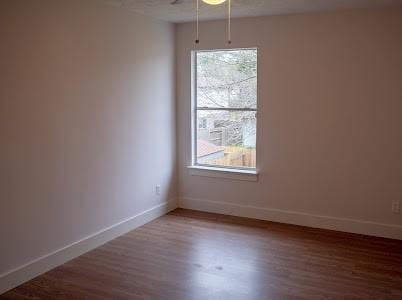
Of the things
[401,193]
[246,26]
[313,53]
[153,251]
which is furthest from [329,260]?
[246,26]

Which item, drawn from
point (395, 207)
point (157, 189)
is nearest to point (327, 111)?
point (395, 207)

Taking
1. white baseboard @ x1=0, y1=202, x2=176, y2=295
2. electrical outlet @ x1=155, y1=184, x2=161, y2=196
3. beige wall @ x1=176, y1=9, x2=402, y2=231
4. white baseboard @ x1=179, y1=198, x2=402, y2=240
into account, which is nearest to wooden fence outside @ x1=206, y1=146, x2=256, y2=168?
beige wall @ x1=176, y1=9, x2=402, y2=231

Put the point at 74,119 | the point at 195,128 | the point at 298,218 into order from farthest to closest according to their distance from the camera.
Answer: the point at 195,128, the point at 298,218, the point at 74,119

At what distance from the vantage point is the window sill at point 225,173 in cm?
494

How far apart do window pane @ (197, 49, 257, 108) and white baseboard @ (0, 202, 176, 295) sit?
1.41 meters

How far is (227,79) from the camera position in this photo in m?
5.00

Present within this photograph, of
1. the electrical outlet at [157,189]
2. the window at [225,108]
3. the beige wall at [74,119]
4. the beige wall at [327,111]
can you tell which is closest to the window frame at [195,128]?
the window at [225,108]

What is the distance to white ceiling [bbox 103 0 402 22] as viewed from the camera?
3.89 m

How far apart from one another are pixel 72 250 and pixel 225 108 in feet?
7.64

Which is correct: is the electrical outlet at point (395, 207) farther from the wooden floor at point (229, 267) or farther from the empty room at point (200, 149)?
the wooden floor at point (229, 267)

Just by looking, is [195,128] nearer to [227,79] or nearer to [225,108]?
[225,108]

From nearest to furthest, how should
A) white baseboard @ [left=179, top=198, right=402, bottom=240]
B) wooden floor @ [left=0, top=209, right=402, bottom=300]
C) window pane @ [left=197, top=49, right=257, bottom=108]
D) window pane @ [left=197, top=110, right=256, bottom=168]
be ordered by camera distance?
wooden floor @ [left=0, top=209, right=402, bottom=300] < white baseboard @ [left=179, top=198, right=402, bottom=240] < window pane @ [left=197, top=49, right=257, bottom=108] < window pane @ [left=197, top=110, right=256, bottom=168]

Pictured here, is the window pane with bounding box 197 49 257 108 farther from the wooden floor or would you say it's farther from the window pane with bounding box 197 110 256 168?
the wooden floor

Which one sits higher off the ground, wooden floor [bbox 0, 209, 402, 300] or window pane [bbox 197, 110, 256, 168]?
window pane [bbox 197, 110, 256, 168]
